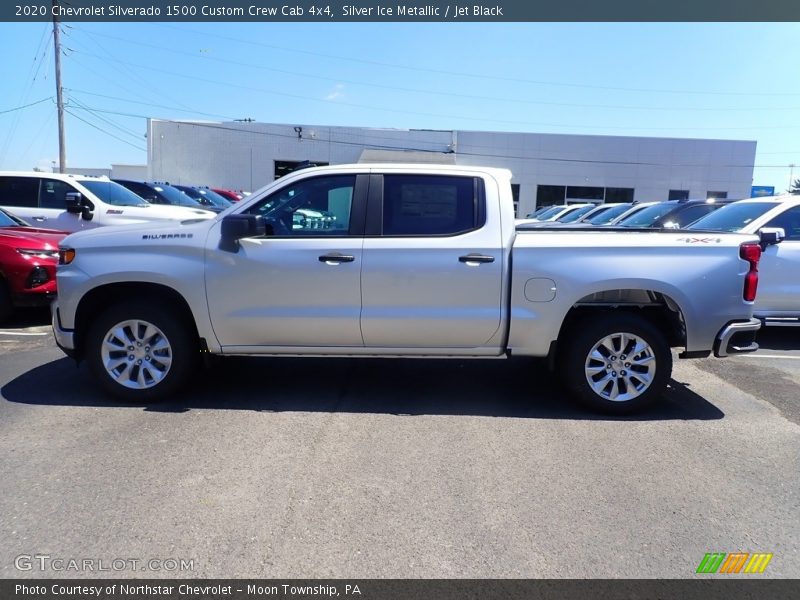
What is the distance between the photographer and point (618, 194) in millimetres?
35656

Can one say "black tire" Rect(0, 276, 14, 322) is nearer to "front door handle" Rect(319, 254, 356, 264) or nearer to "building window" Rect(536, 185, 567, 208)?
"front door handle" Rect(319, 254, 356, 264)

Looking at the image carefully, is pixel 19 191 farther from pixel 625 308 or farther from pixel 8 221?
pixel 625 308

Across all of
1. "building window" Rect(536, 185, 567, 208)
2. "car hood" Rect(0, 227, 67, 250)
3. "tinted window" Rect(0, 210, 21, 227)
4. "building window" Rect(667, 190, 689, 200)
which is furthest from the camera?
"building window" Rect(536, 185, 567, 208)

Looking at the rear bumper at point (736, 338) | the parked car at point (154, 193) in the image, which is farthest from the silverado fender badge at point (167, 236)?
the parked car at point (154, 193)

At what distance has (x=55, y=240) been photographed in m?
7.73

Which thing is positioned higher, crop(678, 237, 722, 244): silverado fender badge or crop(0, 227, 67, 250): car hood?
crop(678, 237, 722, 244): silverado fender badge

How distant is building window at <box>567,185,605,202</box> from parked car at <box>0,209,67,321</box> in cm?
3265

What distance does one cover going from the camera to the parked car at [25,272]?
7.18 metres

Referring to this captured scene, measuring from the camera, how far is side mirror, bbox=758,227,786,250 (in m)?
6.83

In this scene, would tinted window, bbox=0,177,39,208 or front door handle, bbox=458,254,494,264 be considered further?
tinted window, bbox=0,177,39,208

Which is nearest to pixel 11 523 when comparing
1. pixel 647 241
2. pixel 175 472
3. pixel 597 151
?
pixel 175 472

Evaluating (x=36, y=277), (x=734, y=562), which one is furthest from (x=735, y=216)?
(x=36, y=277)

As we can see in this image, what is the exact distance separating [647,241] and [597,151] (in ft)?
108

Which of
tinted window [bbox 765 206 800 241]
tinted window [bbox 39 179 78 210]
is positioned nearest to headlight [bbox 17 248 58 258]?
tinted window [bbox 39 179 78 210]
